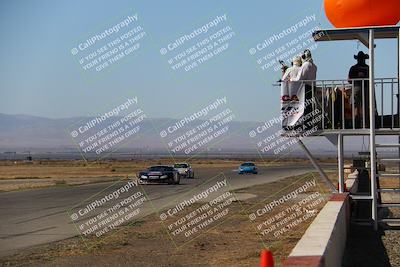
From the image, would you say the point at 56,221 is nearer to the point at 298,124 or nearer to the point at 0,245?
the point at 0,245

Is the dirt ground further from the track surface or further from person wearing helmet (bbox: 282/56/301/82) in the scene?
person wearing helmet (bbox: 282/56/301/82)

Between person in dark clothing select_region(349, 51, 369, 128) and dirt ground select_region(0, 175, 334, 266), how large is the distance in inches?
118

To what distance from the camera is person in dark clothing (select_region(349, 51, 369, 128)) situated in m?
12.0

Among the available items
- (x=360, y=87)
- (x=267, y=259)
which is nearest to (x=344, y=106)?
(x=360, y=87)

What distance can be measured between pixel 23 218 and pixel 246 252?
367 inches

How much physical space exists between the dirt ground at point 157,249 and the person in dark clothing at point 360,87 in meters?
3.00

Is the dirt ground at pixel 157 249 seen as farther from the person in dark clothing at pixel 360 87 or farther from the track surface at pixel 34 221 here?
the person in dark clothing at pixel 360 87

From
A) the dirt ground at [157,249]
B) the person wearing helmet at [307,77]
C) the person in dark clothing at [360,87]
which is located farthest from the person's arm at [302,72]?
the dirt ground at [157,249]

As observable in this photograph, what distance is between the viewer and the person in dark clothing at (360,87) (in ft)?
39.3

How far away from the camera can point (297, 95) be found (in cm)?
1229

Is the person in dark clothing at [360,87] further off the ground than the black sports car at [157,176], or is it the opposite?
the person in dark clothing at [360,87]

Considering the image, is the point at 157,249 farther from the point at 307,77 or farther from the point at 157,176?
the point at 157,176

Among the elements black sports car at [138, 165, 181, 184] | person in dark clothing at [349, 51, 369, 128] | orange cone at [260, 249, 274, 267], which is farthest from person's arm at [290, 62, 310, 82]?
black sports car at [138, 165, 181, 184]

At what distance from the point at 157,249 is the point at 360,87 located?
525 cm
